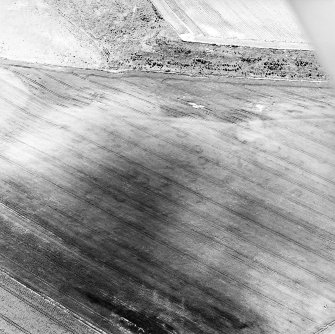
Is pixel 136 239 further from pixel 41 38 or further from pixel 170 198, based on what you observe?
pixel 41 38

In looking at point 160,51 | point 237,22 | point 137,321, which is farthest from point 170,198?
point 237,22

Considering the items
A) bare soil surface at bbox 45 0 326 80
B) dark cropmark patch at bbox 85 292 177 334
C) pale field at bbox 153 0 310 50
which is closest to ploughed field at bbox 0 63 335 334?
dark cropmark patch at bbox 85 292 177 334

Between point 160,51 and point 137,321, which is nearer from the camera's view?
point 137,321

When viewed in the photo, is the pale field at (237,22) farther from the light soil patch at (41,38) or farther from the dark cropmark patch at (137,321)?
the dark cropmark patch at (137,321)

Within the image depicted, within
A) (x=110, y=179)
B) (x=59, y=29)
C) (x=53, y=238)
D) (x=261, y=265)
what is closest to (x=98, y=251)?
(x=53, y=238)

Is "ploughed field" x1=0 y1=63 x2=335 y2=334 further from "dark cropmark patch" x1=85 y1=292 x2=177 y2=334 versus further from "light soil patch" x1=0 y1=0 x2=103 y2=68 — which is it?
"light soil patch" x1=0 y1=0 x2=103 y2=68

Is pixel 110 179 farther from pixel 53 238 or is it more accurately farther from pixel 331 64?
pixel 331 64

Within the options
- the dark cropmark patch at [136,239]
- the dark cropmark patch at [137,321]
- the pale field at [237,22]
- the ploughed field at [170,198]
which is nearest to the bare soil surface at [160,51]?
the pale field at [237,22]

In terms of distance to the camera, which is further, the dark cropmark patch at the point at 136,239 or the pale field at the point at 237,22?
the pale field at the point at 237,22
